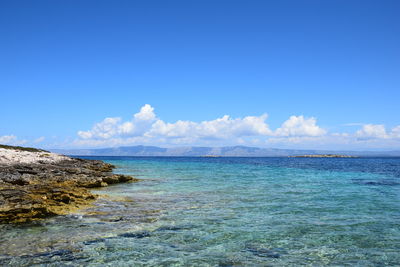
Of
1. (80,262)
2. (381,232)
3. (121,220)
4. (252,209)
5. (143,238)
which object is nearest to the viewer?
(80,262)

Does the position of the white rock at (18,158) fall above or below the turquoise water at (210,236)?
above

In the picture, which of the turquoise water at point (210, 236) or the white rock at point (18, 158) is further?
the white rock at point (18, 158)

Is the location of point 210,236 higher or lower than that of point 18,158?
lower

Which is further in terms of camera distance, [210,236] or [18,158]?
[18,158]

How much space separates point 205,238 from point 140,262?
11.4 feet

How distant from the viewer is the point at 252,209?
Result: 19.6 meters

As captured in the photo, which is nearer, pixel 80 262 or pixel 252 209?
pixel 80 262

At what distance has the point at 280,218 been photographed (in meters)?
16.9

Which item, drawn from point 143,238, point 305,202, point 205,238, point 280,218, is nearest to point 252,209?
point 280,218

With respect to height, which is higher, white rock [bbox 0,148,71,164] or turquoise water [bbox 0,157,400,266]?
white rock [bbox 0,148,71,164]

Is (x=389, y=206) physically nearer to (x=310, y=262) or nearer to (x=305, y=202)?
(x=305, y=202)

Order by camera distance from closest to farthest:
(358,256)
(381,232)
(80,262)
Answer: (80,262)
(358,256)
(381,232)

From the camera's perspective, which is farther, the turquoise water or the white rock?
the white rock

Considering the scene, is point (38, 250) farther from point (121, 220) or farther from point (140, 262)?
point (121, 220)
